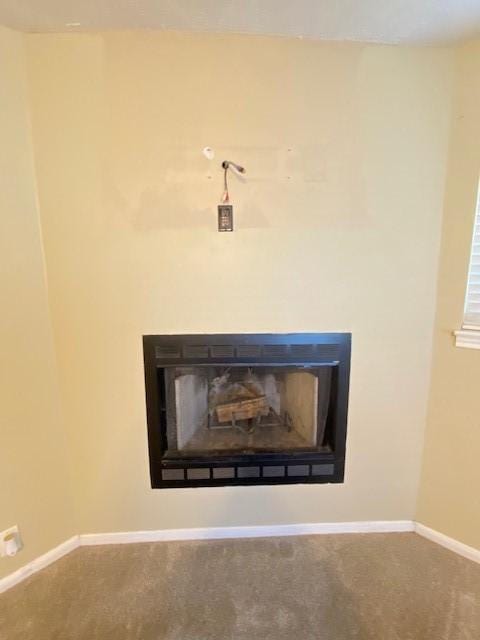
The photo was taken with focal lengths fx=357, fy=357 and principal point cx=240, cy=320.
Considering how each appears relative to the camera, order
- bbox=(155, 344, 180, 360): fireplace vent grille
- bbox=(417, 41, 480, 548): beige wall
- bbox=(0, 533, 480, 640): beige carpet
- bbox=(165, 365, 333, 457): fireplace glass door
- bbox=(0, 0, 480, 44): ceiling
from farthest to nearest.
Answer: bbox=(165, 365, 333, 457): fireplace glass door
bbox=(155, 344, 180, 360): fireplace vent grille
bbox=(417, 41, 480, 548): beige wall
bbox=(0, 533, 480, 640): beige carpet
bbox=(0, 0, 480, 44): ceiling

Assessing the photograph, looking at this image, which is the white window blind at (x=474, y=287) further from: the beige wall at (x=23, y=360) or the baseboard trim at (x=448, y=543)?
the beige wall at (x=23, y=360)

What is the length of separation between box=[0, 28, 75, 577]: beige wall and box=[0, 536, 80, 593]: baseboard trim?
0.10 ft

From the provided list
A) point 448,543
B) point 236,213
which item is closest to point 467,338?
point 448,543

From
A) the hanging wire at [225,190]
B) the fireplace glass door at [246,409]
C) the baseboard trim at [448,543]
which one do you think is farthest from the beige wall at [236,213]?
the baseboard trim at [448,543]

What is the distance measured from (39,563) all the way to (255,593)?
1010 mm

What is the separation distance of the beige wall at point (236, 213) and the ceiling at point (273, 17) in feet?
0.18

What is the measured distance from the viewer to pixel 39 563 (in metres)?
1.66

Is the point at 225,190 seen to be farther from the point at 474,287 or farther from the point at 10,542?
the point at 10,542

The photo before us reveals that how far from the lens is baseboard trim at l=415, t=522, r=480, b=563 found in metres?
1.69

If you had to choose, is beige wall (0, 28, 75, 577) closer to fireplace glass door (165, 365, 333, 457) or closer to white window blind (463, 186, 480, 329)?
fireplace glass door (165, 365, 333, 457)

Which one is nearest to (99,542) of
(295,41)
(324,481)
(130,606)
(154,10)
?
(130,606)

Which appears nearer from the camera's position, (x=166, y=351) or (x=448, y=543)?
(x=166, y=351)

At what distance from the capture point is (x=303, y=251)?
1.59 meters

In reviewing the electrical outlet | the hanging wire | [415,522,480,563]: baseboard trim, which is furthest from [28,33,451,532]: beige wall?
[415,522,480,563]: baseboard trim
